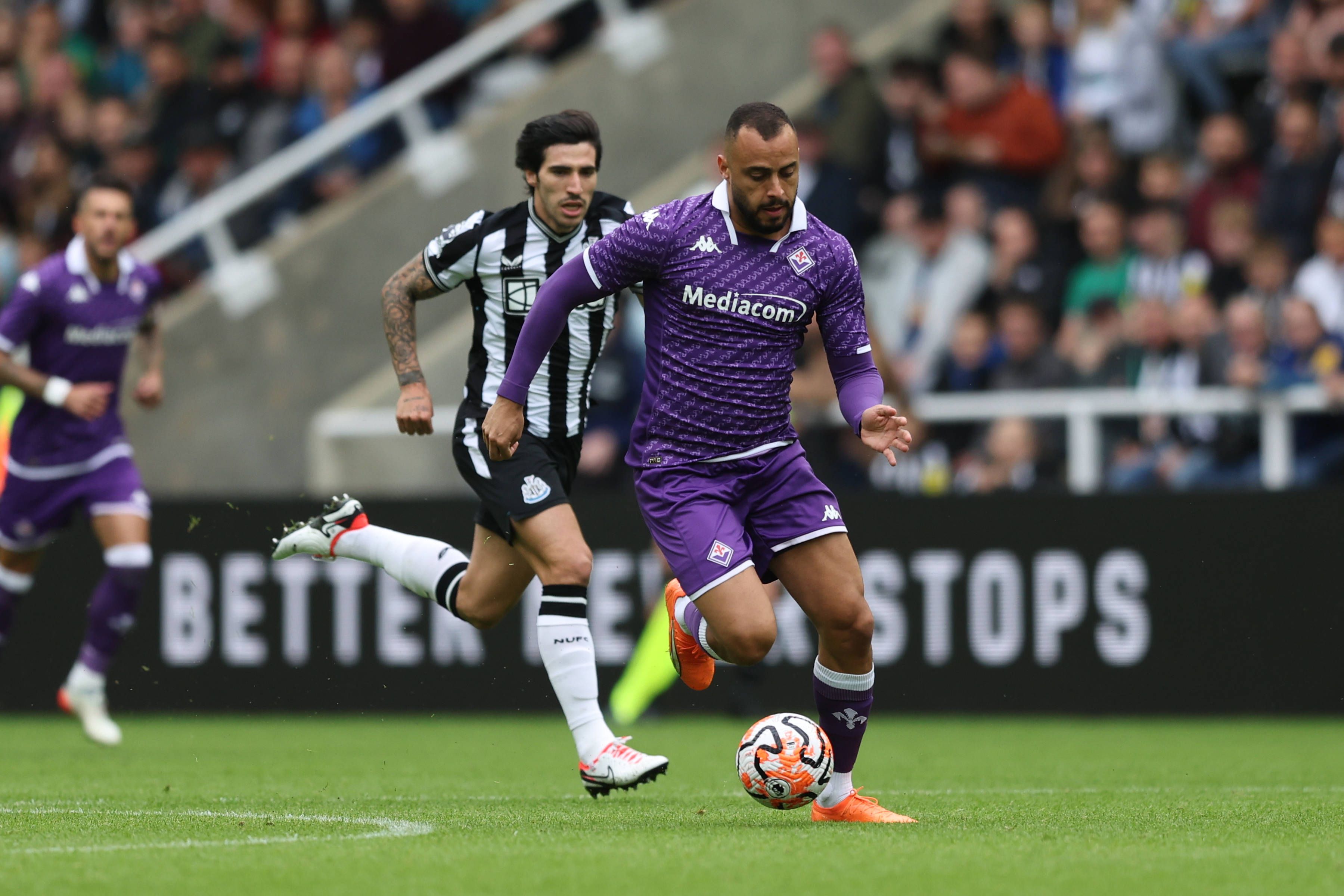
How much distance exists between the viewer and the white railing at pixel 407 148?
1509 centimetres

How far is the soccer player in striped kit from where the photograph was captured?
6914 mm

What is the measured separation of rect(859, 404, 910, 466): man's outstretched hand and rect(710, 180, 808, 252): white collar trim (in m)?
0.64

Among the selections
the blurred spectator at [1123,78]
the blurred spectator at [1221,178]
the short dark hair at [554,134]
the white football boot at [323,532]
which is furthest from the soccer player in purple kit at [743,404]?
the blurred spectator at [1123,78]

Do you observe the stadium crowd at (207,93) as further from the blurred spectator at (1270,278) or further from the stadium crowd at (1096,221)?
the blurred spectator at (1270,278)

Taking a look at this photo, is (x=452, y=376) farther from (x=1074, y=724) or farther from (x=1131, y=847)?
(x=1131, y=847)

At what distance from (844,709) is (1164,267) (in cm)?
645

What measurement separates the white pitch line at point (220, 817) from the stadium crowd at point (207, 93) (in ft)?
30.7

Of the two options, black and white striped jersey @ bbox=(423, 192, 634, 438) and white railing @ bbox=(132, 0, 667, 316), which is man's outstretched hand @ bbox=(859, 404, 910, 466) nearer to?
black and white striped jersey @ bbox=(423, 192, 634, 438)

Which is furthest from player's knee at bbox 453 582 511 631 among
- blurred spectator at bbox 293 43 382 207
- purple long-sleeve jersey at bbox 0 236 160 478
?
blurred spectator at bbox 293 43 382 207

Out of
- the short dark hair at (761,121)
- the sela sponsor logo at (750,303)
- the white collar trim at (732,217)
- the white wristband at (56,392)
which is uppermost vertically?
the short dark hair at (761,121)

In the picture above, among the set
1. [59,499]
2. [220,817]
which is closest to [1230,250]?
[59,499]

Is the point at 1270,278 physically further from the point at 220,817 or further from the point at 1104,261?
the point at 220,817

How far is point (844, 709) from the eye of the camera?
21.4 ft

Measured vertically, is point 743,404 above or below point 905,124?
below
